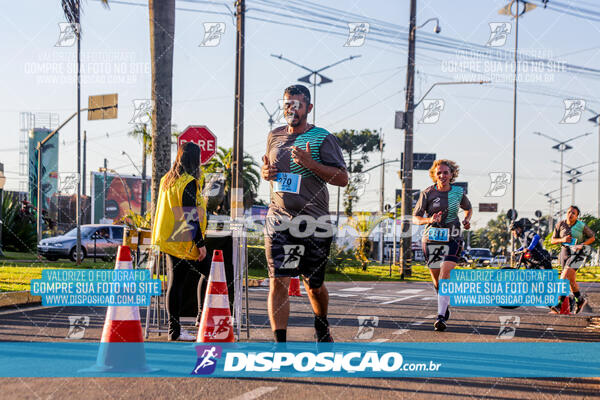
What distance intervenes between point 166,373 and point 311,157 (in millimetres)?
1928

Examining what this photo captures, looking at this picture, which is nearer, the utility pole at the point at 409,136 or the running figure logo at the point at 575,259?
the running figure logo at the point at 575,259

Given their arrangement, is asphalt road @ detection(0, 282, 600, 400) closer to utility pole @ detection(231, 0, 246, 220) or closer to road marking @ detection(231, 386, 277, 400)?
road marking @ detection(231, 386, 277, 400)

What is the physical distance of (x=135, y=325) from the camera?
5.31m

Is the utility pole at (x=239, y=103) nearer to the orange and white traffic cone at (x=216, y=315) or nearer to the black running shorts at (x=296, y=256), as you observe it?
the orange and white traffic cone at (x=216, y=315)

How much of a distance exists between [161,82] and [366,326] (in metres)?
5.74

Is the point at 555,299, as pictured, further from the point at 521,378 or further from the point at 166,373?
the point at 166,373

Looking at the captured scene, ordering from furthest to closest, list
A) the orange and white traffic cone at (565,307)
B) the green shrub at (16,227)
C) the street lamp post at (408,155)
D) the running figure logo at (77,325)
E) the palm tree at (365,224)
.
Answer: the palm tree at (365,224) → the green shrub at (16,227) → the street lamp post at (408,155) → the orange and white traffic cone at (565,307) → the running figure logo at (77,325)

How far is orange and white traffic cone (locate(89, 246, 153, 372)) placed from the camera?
200 inches

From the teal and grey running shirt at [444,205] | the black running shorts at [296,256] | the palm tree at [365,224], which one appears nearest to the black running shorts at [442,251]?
the teal and grey running shirt at [444,205]

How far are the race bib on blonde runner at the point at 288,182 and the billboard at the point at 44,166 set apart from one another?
4006 centimetres

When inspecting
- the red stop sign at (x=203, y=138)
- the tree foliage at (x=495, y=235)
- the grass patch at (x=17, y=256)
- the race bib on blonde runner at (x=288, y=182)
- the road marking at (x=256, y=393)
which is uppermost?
the red stop sign at (x=203, y=138)

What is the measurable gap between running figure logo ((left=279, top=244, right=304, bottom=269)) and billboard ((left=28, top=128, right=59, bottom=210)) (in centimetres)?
4024

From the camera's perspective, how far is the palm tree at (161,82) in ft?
38.7

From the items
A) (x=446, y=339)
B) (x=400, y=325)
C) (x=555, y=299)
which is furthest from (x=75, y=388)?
(x=555, y=299)
